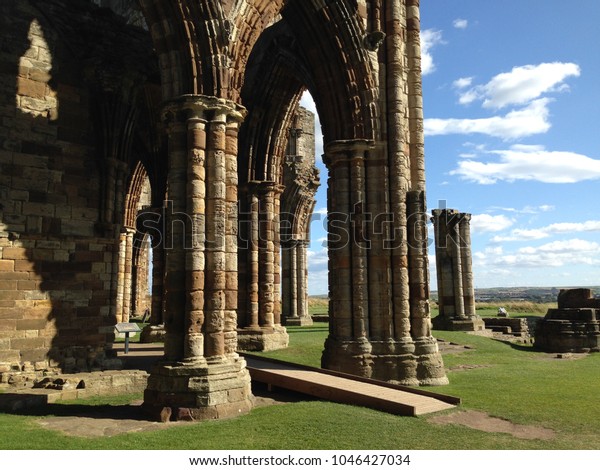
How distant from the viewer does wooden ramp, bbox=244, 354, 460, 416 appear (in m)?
7.43

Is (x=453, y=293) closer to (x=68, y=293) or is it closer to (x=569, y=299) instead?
(x=569, y=299)

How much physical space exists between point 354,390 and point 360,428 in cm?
161

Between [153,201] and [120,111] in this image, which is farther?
[153,201]

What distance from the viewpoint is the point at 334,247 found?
11477 mm

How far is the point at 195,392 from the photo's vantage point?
7.14 m

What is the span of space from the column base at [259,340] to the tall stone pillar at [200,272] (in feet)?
24.3

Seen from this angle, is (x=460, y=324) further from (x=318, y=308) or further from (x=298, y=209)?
(x=318, y=308)

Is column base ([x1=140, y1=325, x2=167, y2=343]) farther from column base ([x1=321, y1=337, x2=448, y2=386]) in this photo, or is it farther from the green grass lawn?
the green grass lawn

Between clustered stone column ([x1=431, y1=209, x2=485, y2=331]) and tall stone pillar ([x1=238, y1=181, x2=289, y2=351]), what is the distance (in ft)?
35.3

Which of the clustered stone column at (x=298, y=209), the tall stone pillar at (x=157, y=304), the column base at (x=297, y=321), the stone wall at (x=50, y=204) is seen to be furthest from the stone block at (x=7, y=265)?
the clustered stone column at (x=298, y=209)

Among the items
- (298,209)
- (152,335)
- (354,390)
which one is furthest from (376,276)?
(298,209)

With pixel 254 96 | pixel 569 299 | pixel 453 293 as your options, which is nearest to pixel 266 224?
pixel 254 96

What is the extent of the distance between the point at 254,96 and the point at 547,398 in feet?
41.1

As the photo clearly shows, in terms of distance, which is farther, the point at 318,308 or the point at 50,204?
the point at 318,308
